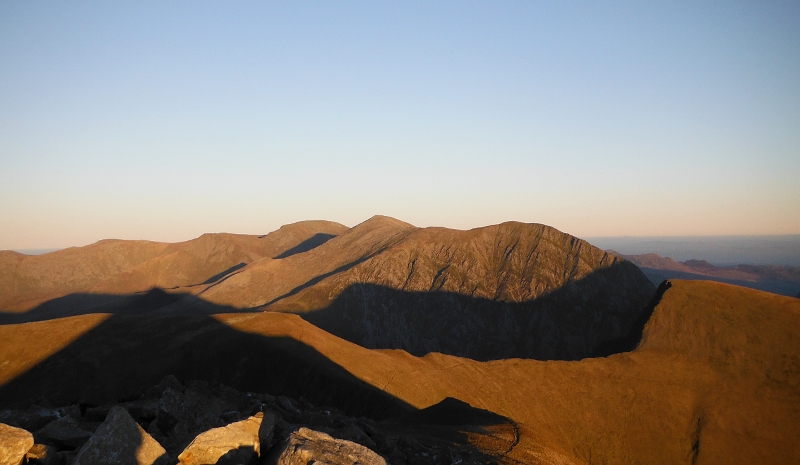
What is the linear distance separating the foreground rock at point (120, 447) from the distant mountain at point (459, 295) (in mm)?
98471

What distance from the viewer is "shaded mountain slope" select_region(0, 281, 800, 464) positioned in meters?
45.7

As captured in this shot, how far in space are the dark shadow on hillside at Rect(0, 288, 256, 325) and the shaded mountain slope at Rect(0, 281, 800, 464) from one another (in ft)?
225

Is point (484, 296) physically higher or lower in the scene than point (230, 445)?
lower

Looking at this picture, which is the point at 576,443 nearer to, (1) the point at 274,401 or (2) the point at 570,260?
(1) the point at 274,401

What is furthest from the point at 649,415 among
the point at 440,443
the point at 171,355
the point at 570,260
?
the point at 570,260

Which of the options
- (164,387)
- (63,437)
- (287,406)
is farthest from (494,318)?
(63,437)

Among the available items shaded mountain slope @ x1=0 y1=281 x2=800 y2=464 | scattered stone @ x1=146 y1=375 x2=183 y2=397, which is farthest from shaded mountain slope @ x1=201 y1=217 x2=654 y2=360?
scattered stone @ x1=146 y1=375 x2=183 y2=397

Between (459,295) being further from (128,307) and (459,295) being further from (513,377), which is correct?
(128,307)

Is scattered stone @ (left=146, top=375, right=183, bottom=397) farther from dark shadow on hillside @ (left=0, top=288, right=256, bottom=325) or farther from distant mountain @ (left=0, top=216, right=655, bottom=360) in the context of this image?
dark shadow on hillside @ (left=0, top=288, right=256, bottom=325)

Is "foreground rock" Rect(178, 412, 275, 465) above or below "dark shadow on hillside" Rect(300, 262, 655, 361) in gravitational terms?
above

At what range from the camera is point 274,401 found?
25.3 m

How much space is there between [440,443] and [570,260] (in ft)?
333

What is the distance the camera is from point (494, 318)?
114 m

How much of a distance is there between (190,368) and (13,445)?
4249 centimetres
